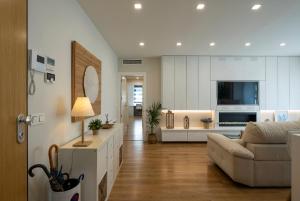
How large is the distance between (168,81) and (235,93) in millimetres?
2157

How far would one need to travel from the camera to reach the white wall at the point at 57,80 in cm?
179

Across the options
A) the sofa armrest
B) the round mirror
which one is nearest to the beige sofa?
the sofa armrest

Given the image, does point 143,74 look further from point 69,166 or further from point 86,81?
point 69,166

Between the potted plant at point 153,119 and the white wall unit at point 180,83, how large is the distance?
611mm

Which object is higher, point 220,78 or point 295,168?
point 220,78

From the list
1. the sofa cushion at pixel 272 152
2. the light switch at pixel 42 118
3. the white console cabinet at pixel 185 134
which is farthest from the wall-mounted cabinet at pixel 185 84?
the light switch at pixel 42 118

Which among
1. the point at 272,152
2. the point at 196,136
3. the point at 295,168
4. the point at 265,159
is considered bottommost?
the point at 196,136

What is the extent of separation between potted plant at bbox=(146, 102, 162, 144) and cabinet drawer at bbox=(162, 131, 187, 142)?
33cm

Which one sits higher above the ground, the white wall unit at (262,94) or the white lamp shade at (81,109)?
the white wall unit at (262,94)

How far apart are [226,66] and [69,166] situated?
5.62 metres

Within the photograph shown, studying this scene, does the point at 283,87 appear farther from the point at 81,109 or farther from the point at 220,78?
the point at 81,109

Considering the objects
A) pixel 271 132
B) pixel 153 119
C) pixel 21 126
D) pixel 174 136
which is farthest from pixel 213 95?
pixel 21 126

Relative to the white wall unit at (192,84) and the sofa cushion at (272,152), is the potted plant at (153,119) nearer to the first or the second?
the white wall unit at (192,84)

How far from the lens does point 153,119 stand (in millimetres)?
6199
